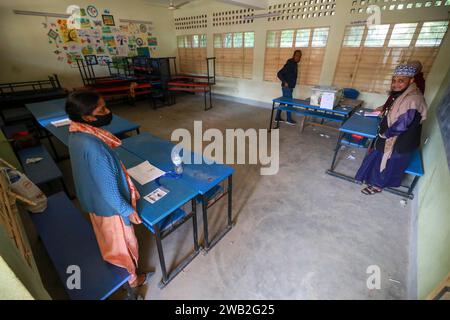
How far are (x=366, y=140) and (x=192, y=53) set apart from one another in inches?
268

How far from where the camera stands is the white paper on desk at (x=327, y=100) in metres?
3.37

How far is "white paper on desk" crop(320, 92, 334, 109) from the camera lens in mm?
3369

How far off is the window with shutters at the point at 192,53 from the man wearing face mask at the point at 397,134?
6389 mm

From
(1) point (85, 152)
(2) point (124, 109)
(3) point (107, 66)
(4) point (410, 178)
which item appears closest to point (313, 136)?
(4) point (410, 178)

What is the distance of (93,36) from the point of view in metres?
5.87

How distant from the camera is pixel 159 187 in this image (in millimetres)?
1566

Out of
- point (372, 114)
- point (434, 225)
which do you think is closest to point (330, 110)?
point (372, 114)

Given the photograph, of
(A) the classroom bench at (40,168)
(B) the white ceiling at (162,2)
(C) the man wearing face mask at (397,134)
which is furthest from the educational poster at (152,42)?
(C) the man wearing face mask at (397,134)

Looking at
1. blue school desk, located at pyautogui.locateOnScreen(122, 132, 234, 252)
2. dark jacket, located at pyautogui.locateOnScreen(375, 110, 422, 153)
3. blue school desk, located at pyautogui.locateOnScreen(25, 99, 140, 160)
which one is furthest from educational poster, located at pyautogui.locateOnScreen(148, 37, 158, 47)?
dark jacket, located at pyautogui.locateOnScreen(375, 110, 422, 153)

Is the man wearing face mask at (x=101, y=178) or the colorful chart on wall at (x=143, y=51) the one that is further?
the colorful chart on wall at (x=143, y=51)

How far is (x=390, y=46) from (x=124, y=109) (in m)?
6.76

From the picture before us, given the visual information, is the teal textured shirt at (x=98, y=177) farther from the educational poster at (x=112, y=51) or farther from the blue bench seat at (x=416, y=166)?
the educational poster at (x=112, y=51)

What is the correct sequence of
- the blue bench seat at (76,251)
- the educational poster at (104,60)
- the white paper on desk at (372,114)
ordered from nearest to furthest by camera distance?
the blue bench seat at (76,251)
the white paper on desk at (372,114)
the educational poster at (104,60)
